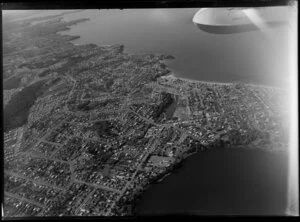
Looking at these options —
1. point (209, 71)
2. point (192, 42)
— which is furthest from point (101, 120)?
point (209, 71)

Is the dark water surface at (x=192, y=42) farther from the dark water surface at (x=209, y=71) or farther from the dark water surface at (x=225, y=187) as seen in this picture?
the dark water surface at (x=225, y=187)

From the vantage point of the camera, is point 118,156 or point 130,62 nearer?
point 118,156

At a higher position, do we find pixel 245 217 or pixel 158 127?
pixel 158 127

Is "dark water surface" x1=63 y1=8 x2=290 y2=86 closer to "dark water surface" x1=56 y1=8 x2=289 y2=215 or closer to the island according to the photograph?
"dark water surface" x1=56 y1=8 x2=289 y2=215

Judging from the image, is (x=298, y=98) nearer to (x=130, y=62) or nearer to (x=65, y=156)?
(x=130, y=62)

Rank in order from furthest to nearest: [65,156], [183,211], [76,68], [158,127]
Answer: [76,68] < [158,127] < [65,156] < [183,211]

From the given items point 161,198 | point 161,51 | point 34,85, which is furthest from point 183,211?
point 34,85

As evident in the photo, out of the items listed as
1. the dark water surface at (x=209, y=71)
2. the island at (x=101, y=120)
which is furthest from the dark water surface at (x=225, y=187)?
the island at (x=101, y=120)

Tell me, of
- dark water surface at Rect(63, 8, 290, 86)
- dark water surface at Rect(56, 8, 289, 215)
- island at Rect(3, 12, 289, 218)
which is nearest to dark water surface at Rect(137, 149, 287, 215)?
dark water surface at Rect(56, 8, 289, 215)
